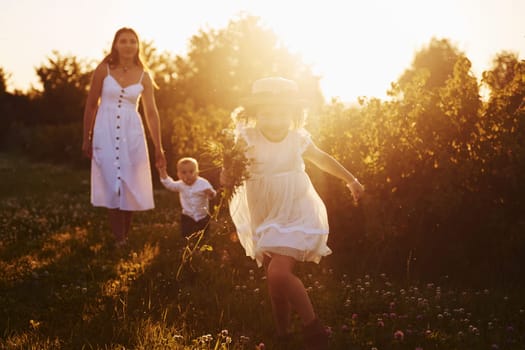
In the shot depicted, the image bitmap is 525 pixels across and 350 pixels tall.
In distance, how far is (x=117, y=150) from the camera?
7.39 m

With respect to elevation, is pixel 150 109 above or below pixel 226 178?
above

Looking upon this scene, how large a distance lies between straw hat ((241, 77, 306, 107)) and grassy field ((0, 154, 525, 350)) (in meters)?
1.08

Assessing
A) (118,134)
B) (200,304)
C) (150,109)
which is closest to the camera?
(200,304)

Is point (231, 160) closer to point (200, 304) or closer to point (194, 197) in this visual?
point (200, 304)

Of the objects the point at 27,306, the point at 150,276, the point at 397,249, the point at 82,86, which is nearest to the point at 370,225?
the point at 397,249

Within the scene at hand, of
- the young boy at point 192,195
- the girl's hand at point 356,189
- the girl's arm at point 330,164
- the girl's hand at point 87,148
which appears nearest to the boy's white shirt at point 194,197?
the young boy at point 192,195

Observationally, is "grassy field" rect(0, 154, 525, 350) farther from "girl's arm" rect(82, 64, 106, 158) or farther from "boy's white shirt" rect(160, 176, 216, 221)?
"girl's arm" rect(82, 64, 106, 158)

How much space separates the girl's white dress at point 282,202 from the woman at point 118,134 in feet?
10.0

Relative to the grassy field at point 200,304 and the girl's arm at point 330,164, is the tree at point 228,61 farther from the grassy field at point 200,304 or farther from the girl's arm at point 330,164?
the girl's arm at point 330,164

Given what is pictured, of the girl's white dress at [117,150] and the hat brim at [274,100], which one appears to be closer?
the hat brim at [274,100]

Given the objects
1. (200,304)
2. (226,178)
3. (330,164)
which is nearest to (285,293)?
(226,178)

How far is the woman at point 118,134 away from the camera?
289 inches

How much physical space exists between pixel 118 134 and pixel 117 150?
0.69 feet

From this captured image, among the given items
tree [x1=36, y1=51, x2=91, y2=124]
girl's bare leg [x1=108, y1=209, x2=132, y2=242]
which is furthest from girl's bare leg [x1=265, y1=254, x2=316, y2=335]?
tree [x1=36, y1=51, x2=91, y2=124]
